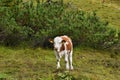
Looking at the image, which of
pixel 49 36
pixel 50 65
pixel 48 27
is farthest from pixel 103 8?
pixel 50 65

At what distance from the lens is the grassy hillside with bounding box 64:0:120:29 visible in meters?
34.5

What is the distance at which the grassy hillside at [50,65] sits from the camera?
15492 mm

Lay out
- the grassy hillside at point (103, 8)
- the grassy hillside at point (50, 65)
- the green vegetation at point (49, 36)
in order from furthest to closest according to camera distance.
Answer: the grassy hillside at point (103, 8) → the green vegetation at point (49, 36) → the grassy hillside at point (50, 65)

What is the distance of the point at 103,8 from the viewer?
128ft

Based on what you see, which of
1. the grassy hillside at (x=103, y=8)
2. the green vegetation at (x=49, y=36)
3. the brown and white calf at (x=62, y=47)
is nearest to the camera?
the brown and white calf at (x=62, y=47)

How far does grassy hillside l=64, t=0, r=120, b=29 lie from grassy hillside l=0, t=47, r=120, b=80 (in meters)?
11.2

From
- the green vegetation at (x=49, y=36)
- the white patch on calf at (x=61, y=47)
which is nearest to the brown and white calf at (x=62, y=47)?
the white patch on calf at (x=61, y=47)

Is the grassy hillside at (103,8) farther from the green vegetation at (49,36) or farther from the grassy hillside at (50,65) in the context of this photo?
the grassy hillside at (50,65)

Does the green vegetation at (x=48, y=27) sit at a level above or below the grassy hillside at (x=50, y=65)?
above

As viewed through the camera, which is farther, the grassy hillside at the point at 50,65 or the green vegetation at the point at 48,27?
the green vegetation at the point at 48,27

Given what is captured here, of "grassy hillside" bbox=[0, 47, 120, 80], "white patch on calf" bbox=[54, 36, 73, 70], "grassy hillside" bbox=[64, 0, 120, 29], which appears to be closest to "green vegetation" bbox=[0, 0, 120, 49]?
"grassy hillside" bbox=[0, 47, 120, 80]

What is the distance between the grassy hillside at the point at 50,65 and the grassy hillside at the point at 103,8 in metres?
11.2

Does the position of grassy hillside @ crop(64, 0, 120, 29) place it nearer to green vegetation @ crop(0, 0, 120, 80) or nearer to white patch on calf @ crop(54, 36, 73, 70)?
green vegetation @ crop(0, 0, 120, 80)

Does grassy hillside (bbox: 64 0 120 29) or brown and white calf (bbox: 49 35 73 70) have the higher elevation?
brown and white calf (bbox: 49 35 73 70)
